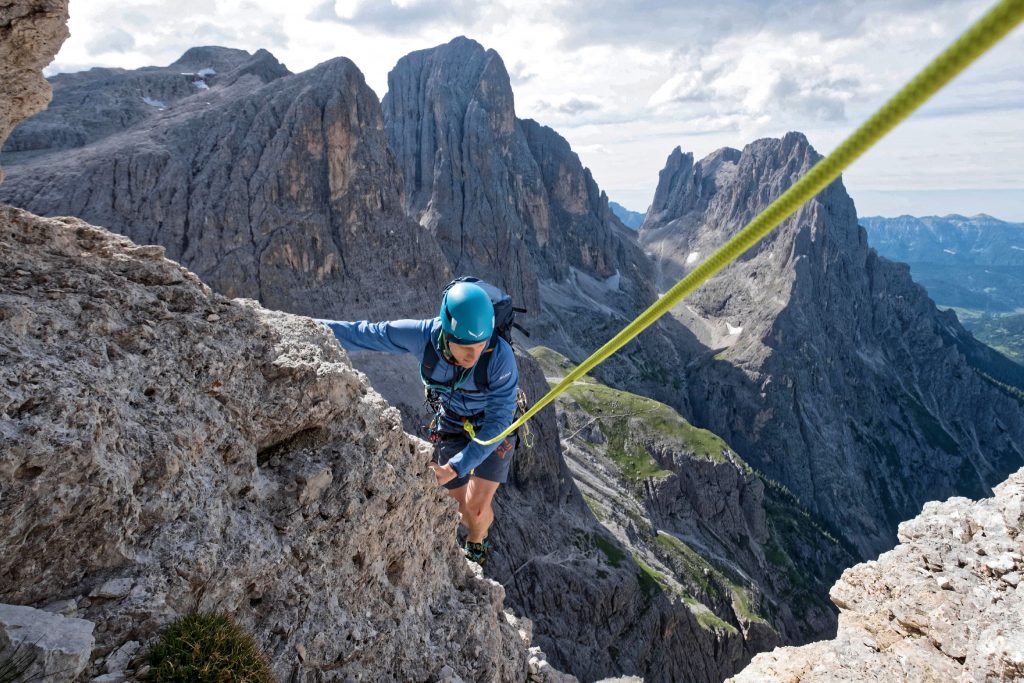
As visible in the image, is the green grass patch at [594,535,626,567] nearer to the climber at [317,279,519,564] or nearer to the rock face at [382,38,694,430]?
the climber at [317,279,519,564]

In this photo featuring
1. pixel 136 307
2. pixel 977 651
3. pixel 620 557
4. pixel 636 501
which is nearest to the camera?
pixel 136 307

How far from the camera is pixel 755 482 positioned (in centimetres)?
11425

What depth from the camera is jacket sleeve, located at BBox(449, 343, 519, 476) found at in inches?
345

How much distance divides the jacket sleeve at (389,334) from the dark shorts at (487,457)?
2.21 meters

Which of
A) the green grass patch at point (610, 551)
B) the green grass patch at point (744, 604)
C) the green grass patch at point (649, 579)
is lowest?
the green grass patch at point (744, 604)

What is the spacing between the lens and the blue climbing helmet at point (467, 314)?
7.88 meters

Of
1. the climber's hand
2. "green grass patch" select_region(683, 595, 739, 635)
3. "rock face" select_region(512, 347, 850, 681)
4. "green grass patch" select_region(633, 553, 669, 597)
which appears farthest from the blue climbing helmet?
"green grass patch" select_region(683, 595, 739, 635)

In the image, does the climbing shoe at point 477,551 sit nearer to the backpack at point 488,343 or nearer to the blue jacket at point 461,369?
the blue jacket at point 461,369

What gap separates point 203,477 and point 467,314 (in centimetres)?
352

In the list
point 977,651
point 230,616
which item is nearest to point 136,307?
point 230,616

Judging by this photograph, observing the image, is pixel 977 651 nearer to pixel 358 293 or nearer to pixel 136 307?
pixel 136 307

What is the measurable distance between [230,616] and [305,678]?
1.02 m

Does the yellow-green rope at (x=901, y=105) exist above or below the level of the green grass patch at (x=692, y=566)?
above

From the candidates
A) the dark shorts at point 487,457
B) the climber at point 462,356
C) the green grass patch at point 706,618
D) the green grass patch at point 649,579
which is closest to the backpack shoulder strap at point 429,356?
the climber at point 462,356
